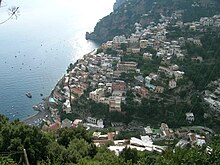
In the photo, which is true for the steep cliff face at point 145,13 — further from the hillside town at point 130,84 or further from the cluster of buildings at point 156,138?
the cluster of buildings at point 156,138

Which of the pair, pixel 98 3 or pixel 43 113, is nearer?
pixel 43 113

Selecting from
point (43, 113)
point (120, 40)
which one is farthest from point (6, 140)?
point (120, 40)

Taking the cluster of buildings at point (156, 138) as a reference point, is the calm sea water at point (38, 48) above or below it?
above

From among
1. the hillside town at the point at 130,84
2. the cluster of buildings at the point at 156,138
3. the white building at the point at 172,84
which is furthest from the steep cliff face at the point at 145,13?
the cluster of buildings at the point at 156,138

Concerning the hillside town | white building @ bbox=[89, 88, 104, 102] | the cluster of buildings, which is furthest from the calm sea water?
the cluster of buildings

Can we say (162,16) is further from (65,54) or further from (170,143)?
(170,143)

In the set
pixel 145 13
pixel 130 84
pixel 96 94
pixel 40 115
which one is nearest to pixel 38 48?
pixel 145 13

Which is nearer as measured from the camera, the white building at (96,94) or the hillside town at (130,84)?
the hillside town at (130,84)

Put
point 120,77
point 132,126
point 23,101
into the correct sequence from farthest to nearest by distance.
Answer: point 23,101 → point 120,77 → point 132,126
